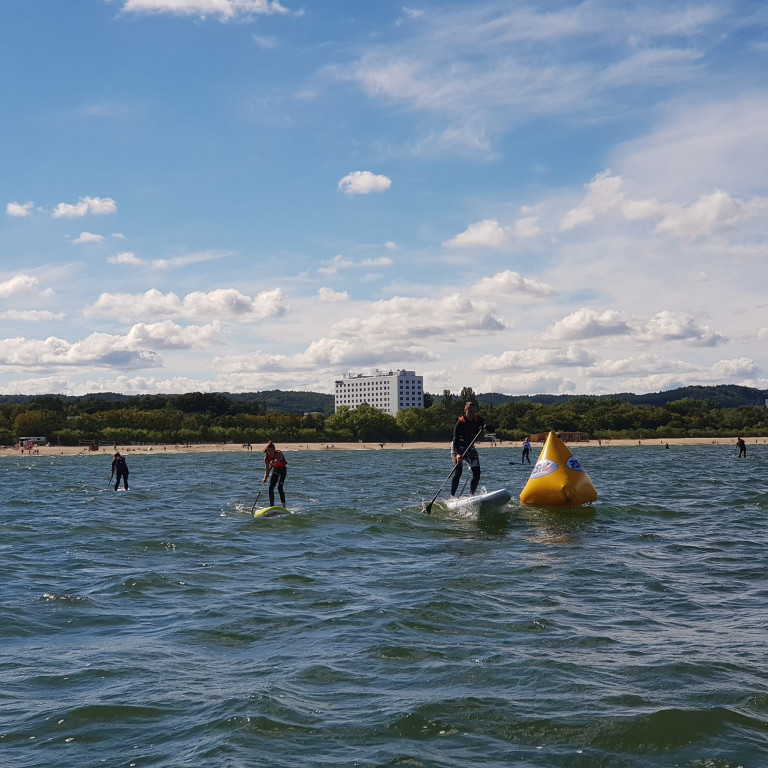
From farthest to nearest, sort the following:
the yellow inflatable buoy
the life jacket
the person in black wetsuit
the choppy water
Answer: the life jacket < the yellow inflatable buoy < the person in black wetsuit < the choppy water

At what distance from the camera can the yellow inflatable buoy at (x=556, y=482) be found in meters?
22.5

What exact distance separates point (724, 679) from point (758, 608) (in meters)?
3.61

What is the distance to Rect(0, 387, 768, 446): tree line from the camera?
141 m

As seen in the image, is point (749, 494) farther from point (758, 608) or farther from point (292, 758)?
point (292, 758)

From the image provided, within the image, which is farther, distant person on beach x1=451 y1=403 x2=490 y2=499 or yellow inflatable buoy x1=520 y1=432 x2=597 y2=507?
yellow inflatable buoy x1=520 y1=432 x2=597 y2=507

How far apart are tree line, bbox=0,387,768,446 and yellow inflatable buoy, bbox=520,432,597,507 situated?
120800 mm

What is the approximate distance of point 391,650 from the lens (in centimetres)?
902

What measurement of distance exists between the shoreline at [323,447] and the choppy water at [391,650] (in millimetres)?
102389

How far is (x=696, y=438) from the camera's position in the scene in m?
150

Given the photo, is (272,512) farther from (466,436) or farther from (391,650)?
(391,650)

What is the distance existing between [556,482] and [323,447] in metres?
116

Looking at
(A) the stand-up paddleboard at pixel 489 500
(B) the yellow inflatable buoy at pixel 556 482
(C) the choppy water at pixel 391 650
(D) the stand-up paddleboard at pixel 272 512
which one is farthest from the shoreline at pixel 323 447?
(C) the choppy water at pixel 391 650

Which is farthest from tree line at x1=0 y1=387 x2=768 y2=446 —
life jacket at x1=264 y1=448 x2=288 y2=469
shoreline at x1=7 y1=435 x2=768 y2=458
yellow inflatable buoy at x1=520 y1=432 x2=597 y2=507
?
yellow inflatable buoy at x1=520 y1=432 x2=597 y2=507

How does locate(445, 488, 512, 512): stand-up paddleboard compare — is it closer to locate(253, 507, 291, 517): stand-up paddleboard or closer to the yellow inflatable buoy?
the yellow inflatable buoy
